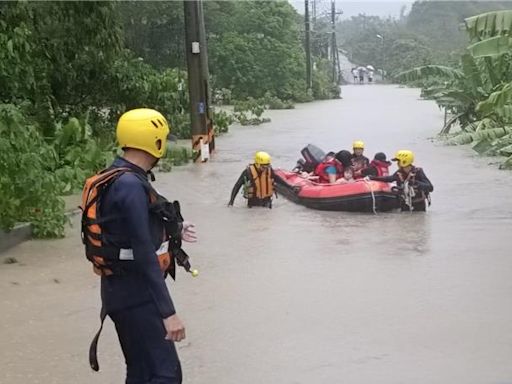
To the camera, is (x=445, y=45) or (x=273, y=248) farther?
(x=445, y=45)

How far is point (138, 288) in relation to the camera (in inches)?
145

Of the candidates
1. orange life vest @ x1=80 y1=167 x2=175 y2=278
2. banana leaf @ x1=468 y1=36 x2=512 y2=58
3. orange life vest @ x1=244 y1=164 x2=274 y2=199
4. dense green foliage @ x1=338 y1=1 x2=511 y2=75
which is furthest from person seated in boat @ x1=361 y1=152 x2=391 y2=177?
dense green foliage @ x1=338 y1=1 x2=511 y2=75

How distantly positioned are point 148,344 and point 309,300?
385 cm

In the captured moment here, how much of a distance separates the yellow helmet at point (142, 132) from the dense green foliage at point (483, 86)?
325 inches

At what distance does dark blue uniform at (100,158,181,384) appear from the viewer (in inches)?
140

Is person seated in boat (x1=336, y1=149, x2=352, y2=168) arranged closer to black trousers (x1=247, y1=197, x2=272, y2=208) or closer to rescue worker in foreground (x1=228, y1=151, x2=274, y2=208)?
rescue worker in foreground (x1=228, y1=151, x2=274, y2=208)

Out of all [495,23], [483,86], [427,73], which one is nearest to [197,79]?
[427,73]

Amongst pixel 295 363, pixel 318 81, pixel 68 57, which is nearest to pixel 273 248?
pixel 295 363

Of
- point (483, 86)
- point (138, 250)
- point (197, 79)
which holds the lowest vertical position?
point (483, 86)

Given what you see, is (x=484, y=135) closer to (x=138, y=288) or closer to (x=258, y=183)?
(x=258, y=183)

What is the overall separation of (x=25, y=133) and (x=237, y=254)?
2654 millimetres

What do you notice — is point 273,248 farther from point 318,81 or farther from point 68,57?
point 318,81

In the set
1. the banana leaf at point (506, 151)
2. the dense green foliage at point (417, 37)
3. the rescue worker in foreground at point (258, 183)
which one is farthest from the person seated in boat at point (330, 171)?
the dense green foliage at point (417, 37)

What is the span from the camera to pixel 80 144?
15.3m
